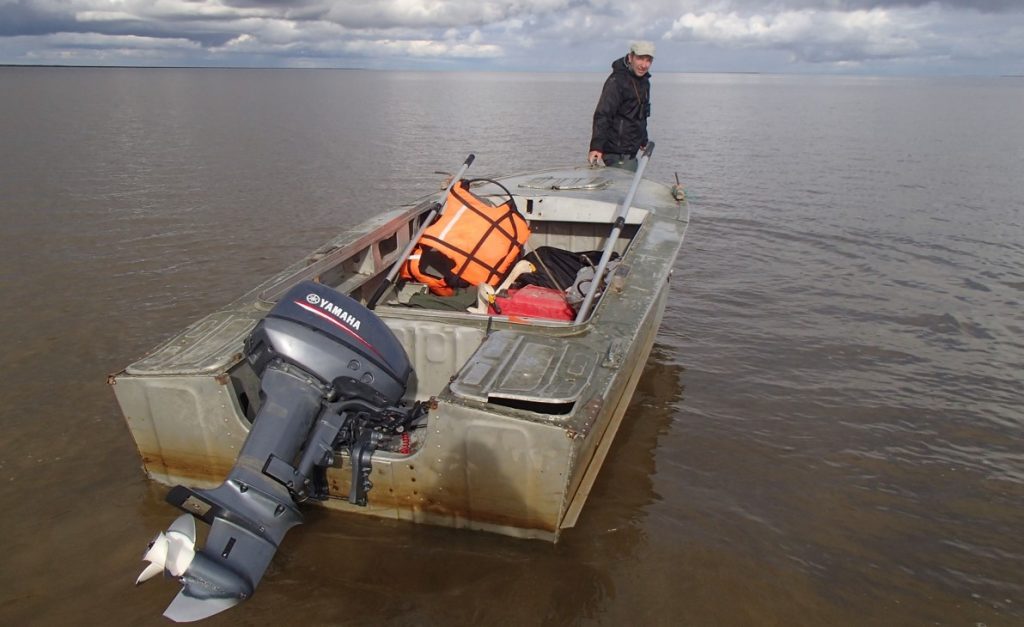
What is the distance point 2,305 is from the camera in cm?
671

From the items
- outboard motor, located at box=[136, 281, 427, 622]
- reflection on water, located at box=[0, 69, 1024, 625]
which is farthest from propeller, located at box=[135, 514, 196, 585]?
reflection on water, located at box=[0, 69, 1024, 625]

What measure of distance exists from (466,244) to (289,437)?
2.25 metres

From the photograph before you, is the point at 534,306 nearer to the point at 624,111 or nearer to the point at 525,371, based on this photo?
the point at 525,371

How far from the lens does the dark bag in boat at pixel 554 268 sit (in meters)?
4.88

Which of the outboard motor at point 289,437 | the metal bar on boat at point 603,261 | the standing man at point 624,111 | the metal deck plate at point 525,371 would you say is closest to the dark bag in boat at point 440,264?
the metal bar on boat at point 603,261

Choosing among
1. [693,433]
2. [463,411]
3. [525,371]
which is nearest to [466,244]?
[525,371]

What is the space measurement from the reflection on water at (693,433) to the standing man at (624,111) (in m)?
1.87

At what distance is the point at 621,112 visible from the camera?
7180 mm

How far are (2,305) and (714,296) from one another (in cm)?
796

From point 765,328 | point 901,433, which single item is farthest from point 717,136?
point 901,433

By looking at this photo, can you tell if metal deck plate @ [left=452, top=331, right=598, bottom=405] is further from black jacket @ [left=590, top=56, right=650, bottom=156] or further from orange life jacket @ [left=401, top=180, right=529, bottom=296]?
black jacket @ [left=590, top=56, right=650, bottom=156]

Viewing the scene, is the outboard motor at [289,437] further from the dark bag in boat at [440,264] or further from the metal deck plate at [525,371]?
the dark bag in boat at [440,264]

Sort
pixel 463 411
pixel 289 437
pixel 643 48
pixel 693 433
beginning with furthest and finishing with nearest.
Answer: pixel 643 48, pixel 693 433, pixel 463 411, pixel 289 437

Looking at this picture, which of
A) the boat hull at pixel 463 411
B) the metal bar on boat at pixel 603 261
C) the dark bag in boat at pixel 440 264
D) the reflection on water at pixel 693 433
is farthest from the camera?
the dark bag in boat at pixel 440 264
